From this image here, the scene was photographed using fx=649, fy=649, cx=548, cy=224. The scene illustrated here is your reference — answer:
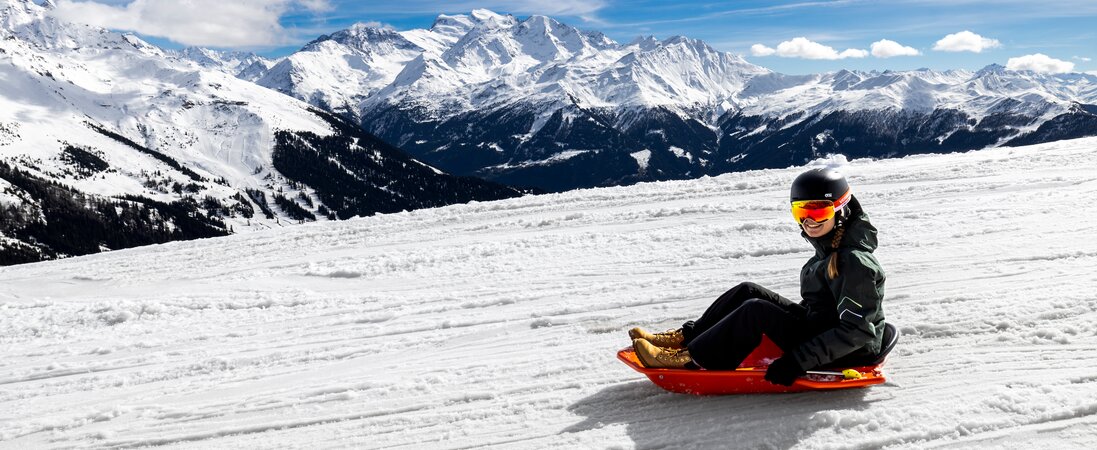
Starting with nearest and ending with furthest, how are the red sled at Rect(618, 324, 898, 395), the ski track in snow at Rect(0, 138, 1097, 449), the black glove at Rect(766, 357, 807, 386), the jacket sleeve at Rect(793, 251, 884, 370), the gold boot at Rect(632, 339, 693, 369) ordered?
the jacket sleeve at Rect(793, 251, 884, 370) → the black glove at Rect(766, 357, 807, 386) → the red sled at Rect(618, 324, 898, 395) → the ski track in snow at Rect(0, 138, 1097, 449) → the gold boot at Rect(632, 339, 693, 369)

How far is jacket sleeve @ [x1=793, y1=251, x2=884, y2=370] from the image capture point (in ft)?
15.0

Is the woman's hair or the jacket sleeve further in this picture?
the woman's hair

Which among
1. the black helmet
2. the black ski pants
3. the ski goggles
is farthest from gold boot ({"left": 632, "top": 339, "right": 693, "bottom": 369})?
the black helmet

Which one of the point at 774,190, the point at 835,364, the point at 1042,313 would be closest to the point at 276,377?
the point at 835,364

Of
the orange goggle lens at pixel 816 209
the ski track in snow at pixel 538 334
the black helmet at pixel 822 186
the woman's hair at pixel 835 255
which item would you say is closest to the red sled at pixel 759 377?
the ski track in snow at pixel 538 334

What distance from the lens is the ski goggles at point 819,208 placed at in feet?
15.3

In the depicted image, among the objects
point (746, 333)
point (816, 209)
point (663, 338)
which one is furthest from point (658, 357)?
point (816, 209)

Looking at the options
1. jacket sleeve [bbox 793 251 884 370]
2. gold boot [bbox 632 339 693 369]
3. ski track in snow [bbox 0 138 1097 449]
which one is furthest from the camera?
gold boot [bbox 632 339 693 369]

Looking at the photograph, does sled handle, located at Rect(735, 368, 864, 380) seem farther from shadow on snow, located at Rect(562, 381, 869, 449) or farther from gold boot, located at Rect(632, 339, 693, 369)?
gold boot, located at Rect(632, 339, 693, 369)

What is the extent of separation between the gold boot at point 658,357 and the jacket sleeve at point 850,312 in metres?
0.87

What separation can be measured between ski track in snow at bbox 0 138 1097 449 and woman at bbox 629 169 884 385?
1.32 ft

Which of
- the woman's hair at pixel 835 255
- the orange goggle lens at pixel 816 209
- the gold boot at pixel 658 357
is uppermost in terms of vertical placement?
the orange goggle lens at pixel 816 209

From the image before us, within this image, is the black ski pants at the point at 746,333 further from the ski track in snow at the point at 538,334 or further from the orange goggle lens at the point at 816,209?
the orange goggle lens at the point at 816,209

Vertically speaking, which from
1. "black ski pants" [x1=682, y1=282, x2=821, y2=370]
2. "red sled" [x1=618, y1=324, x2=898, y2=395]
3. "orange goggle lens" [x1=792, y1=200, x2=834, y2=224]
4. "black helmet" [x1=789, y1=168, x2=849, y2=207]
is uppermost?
"black helmet" [x1=789, y1=168, x2=849, y2=207]
